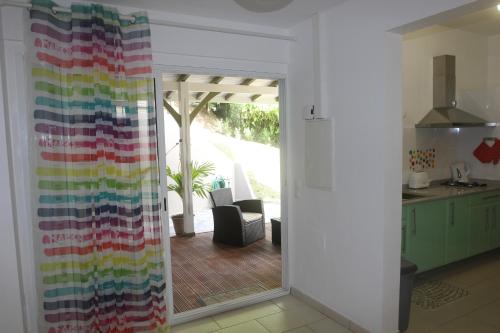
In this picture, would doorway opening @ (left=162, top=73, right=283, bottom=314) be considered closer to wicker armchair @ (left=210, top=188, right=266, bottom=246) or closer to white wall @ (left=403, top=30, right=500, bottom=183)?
wicker armchair @ (left=210, top=188, right=266, bottom=246)

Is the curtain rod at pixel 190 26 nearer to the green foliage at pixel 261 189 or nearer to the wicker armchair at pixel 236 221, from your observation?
the wicker armchair at pixel 236 221

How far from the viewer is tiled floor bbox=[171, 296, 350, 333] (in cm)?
274

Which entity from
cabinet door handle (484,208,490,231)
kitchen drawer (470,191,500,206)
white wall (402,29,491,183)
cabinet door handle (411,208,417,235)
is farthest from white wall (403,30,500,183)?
cabinet door handle (411,208,417,235)

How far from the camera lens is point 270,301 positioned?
127 inches

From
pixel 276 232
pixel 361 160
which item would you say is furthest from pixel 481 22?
pixel 276 232

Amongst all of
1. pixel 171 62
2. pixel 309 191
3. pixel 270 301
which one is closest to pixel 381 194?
pixel 309 191

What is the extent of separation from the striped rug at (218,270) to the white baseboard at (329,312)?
30 centimetres

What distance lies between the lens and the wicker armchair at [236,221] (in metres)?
4.80

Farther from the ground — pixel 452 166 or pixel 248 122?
pixel 248 122

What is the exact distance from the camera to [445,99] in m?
4.01

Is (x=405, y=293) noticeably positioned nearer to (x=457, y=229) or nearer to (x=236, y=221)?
(x=457, y=229)

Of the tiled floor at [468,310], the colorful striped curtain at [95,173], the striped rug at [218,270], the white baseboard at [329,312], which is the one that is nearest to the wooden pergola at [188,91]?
the striped rug at [218,270]

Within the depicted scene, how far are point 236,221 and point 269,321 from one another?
202 centimetres

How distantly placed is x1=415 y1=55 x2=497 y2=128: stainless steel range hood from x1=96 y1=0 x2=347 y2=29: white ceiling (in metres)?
2.06
